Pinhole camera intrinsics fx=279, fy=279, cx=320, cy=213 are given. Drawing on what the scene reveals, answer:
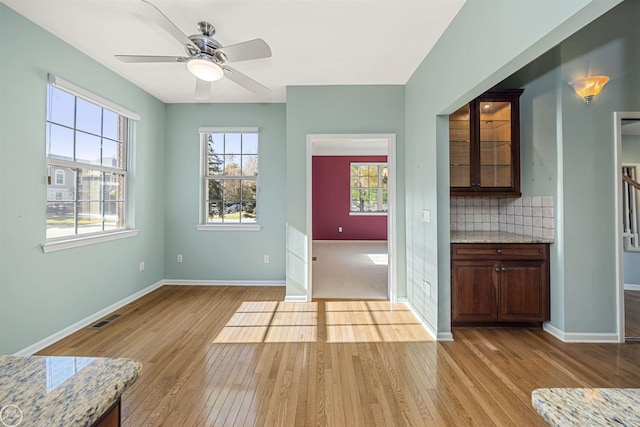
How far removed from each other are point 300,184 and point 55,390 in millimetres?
3046

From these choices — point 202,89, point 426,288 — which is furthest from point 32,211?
point 426,288

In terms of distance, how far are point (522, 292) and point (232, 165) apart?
13.0 feet

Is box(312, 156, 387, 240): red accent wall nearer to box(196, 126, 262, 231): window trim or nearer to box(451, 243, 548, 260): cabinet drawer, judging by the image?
box(196, 126, 262, 231): window trim

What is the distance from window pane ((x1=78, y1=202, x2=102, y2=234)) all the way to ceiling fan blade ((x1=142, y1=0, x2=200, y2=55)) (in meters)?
2.05

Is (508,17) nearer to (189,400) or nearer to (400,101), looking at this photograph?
(400,101)

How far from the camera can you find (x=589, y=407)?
1.86 ft

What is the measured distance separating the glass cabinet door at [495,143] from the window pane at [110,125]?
4.17 m

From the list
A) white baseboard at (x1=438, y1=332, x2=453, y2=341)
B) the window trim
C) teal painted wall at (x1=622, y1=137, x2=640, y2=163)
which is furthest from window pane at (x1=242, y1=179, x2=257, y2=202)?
teal painted wall at (x1=622, y1=137, x2=640, y2=163)

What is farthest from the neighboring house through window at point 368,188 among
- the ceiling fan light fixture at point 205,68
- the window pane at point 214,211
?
the ceiling fan light fixture at point 205,68

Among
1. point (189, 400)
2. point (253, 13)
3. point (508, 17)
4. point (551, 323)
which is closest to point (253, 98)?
point (253, 13)

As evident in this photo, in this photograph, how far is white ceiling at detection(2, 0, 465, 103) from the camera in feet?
6.92

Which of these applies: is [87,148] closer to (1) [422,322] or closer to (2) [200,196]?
(2) [200,196]

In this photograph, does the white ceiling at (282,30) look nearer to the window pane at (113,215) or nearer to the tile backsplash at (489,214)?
the window pane at (113,215)

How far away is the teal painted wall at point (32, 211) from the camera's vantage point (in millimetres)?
2129
